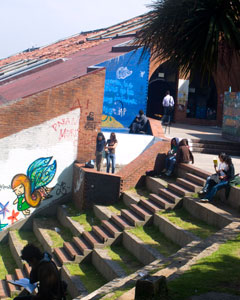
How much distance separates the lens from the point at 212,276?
859 centimetres

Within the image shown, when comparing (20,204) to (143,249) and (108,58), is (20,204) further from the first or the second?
(108,58)

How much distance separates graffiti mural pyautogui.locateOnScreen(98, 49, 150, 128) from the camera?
2311cm

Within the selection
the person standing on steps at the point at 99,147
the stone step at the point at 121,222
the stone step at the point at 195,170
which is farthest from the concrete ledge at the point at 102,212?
the stone step at the point at 195,170

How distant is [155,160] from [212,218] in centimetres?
492

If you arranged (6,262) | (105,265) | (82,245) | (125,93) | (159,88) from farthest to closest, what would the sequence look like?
(159,88)
(125,93)
(6,262)
(82,245)
(105,265)

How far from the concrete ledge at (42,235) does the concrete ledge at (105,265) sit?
6.45 feet

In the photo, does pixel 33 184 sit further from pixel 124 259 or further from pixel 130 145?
pixel 124 259

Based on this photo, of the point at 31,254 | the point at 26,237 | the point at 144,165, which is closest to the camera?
the point at 31,254

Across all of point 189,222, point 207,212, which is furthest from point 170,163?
point 207,212

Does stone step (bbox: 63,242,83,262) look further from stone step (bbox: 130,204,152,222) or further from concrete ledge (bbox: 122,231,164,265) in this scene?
stone step (bbox: 130,204,152,222)

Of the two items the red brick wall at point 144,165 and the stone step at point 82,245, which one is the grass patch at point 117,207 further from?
the stone step at point 82,245

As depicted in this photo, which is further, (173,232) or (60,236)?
(60,236)

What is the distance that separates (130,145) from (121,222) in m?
5.18

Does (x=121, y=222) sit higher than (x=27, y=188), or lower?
lower
